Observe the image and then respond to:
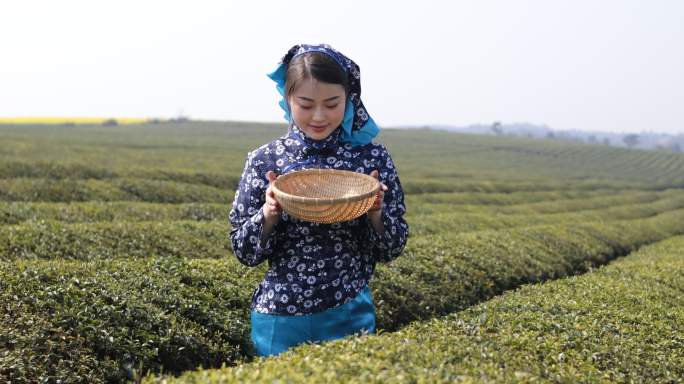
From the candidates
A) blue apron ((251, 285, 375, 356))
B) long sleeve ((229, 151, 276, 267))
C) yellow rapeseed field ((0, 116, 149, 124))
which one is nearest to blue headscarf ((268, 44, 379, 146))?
long sleeve ((229, 151, 276, 267))

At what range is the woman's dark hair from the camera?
3834mm

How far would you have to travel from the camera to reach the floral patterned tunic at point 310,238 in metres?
3.98

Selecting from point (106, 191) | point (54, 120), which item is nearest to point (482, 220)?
point (106, 191)

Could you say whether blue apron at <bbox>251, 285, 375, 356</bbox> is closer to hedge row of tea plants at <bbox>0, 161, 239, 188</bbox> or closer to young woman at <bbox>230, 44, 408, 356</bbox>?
young woman at <bbox>230, 44, 408, 356</bbox>

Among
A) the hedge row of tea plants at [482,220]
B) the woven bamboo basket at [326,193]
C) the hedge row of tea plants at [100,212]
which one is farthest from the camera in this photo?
the hedge row of tea plants at [482,220]

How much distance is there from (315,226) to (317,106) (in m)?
0.86

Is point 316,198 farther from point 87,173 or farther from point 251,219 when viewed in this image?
point 87,173

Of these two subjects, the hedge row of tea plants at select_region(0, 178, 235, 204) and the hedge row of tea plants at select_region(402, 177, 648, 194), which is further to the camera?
the hedge row of tea plants at select_region(402, 177, 648, 194)

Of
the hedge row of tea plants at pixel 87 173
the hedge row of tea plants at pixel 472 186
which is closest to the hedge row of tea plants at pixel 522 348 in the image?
the hedge row of tea plants at pixel 87 173

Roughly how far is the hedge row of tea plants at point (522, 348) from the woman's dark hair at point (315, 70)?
1828 millimetres

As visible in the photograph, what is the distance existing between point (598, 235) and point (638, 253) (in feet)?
4.39

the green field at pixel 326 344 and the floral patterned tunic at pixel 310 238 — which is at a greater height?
the floral patterned tunic at pixel 310 238

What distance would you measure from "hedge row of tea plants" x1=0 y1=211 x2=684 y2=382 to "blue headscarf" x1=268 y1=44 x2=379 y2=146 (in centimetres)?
222

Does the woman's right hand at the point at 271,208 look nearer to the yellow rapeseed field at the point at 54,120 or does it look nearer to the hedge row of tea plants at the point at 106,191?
the hedge row of tea plants at the point at 106,191
